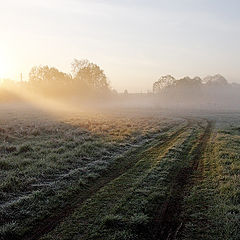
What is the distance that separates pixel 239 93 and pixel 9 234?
18244 cm

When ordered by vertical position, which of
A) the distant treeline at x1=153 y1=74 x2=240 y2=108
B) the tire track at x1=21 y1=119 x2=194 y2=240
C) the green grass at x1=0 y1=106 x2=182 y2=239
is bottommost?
the tire track at x1=21 y1=119 x2=194 y2=240

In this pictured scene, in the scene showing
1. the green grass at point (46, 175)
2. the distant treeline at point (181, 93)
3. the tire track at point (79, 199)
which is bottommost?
the tire track at point (79, 199)

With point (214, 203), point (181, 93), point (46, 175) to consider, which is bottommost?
point (214, 203)

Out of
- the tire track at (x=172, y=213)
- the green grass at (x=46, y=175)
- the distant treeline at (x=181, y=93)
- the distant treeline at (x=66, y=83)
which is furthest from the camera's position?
the distant treeline at (x=181, y=93)

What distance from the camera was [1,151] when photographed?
17.4m

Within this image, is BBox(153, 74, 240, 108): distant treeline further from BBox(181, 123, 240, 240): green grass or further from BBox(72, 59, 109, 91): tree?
BBox(181, 123, 240, 240): green grass

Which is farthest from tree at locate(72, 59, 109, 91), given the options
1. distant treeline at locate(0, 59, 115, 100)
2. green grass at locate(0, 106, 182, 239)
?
green grass at locate(0, 106, 182, 239)

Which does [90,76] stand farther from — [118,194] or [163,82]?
[118,194]

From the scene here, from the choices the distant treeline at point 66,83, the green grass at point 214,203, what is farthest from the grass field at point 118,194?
the distant treeline at point 66,83

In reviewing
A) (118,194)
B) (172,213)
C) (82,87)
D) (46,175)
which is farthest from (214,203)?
(82,87)

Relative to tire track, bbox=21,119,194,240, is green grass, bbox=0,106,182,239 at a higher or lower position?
higher

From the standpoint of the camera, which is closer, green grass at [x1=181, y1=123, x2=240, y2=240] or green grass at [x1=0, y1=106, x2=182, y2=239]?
green grass at [x1=181, y1=123, x2=240, y2=240]

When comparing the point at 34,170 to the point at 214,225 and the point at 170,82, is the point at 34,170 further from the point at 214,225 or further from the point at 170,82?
the point at 170,82

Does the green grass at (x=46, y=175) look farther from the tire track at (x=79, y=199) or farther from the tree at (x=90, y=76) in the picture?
the tree at (x=90, y=76)
